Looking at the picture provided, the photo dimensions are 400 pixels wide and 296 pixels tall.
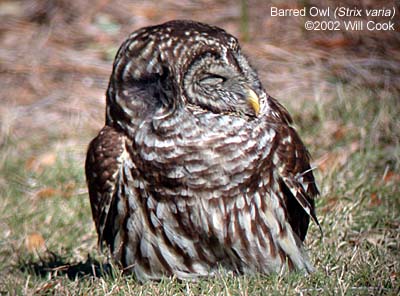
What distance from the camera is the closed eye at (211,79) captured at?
14.6 feet

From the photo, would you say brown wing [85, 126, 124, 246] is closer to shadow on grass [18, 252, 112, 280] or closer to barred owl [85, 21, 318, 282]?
barred owl [85, 21, 318, 282]

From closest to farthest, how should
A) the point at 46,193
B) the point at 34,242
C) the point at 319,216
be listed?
1. the point at 319,216
2. the point at 34,242
3. the point at 46,193

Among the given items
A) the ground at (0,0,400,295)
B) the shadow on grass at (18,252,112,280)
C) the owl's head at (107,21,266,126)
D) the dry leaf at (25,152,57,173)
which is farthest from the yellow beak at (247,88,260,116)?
the dry leaf at (25,152,57,173)

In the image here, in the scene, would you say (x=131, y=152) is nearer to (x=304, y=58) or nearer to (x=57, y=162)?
(x=57, y=162)

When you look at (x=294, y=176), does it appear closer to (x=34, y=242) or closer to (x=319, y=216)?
(x=319, y=216)

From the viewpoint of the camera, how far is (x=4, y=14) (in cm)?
1104

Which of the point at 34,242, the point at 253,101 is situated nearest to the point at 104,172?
the point at 253,101

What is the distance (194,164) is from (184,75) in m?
Result: 0.48

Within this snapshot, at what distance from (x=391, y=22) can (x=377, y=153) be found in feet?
10.2

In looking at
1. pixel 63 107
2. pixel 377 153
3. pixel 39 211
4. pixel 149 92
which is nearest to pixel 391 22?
pixel 377 153

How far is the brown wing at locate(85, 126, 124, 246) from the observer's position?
459cm

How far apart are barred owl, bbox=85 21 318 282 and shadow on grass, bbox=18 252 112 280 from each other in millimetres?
423

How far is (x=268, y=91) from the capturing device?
8758 millimetres

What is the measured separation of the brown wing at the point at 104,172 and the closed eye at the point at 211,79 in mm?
576
